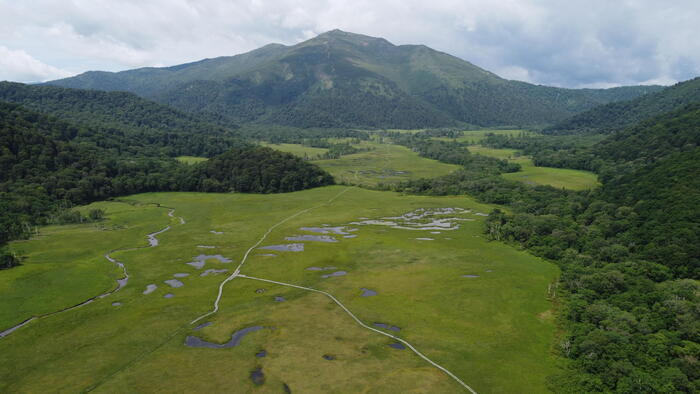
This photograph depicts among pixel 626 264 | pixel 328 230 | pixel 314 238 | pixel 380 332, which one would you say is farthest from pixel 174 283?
pixel 626 264

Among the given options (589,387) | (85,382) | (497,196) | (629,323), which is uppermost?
(497,196)

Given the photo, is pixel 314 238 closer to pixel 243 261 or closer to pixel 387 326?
pixel 243 261

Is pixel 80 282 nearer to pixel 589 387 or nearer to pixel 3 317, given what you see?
pixel 3 317

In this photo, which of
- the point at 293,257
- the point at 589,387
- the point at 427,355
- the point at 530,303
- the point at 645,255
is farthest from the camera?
the point at 293,257

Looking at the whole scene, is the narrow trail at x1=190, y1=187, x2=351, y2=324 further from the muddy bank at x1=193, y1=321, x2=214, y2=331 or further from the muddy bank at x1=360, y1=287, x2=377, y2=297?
the muddy bank at x1=360, y1=287, x2=377, y2=297

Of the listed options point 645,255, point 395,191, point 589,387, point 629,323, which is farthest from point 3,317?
point 395,191

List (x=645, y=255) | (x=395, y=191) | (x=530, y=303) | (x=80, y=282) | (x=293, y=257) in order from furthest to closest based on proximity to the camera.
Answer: (x=395, y=191) < (x=293, y=257) < (x=645, y=255) < (x=80, y=282) < (x=530, y=303)

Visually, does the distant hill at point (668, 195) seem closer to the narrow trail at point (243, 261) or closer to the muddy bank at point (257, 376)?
the muddy bank at point (257, 376)
